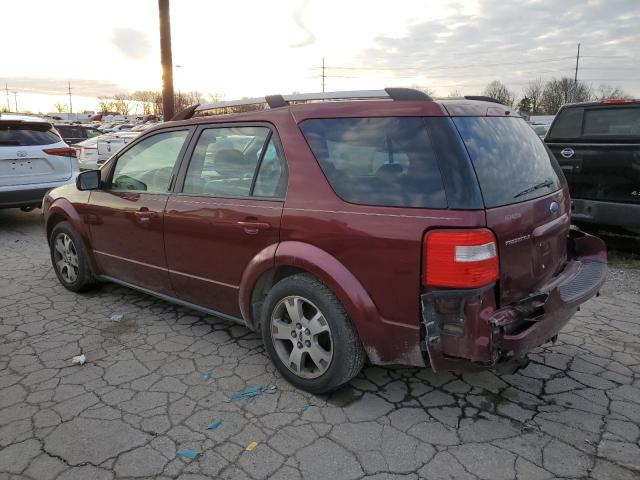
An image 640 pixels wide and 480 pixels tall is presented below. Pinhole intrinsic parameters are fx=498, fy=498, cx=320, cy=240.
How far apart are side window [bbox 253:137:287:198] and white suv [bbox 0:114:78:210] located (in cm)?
574

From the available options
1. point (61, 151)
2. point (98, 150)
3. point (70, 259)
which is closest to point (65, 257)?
point (70, 259)

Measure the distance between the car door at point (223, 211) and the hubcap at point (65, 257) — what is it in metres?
1.57

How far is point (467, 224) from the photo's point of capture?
2.35m

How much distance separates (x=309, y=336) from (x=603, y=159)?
4.52 metres

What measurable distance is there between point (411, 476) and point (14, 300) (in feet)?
13.5

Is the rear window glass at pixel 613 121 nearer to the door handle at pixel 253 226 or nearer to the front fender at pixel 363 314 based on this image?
the front fender at pixel 363 314

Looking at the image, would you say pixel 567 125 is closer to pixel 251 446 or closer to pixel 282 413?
pixel 282 413

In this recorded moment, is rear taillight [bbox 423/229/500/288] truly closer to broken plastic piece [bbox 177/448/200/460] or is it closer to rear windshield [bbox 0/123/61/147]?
broken plastic piece [bbox 177/448/200/460]

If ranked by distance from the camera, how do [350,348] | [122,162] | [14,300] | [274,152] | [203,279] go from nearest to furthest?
[350,348] → [274,152] → [203,279] → [122,162] → [14,300]

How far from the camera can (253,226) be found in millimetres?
3123

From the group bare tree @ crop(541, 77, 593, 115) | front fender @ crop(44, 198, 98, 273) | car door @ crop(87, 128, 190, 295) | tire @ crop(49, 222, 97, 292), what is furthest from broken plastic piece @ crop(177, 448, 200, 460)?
bare tree @ crop(541, 77, 593, 115)

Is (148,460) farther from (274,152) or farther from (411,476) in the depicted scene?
(274,152)

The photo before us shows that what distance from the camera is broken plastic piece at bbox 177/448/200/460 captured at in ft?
8.16

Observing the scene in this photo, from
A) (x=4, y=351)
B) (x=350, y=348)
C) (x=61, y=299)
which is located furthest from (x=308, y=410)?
(x=61, y=299)
